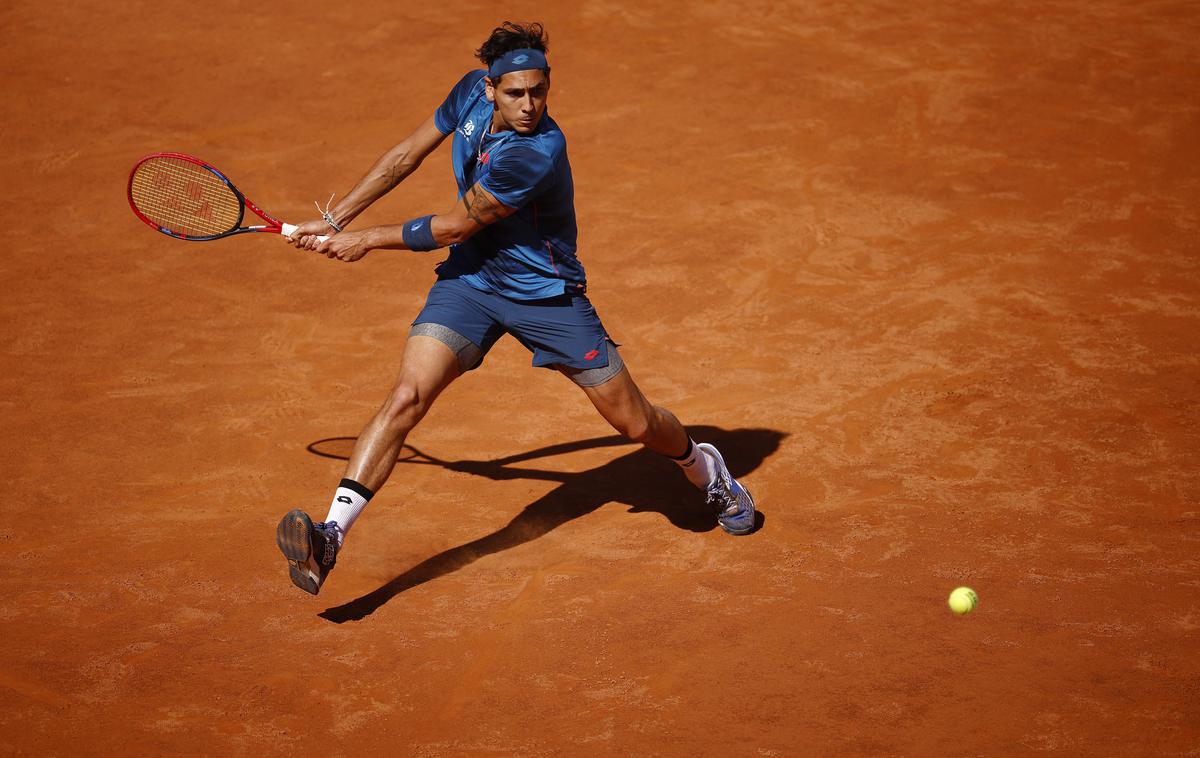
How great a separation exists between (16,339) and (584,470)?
368 centimetres

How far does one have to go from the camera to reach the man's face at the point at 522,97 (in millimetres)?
4633

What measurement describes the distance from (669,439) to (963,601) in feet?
4.56

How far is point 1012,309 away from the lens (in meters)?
7.43

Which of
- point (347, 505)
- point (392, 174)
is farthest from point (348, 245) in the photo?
point (347, 505)

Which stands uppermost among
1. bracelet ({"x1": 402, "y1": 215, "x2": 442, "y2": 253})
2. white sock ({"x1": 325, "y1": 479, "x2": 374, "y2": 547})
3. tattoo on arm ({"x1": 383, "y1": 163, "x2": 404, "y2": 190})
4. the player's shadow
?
tattoo on arm ({"x1": 383, "y1": 163, "x2": 404, "y2": 190})

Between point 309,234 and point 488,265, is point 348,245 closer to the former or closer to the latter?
point 309,234

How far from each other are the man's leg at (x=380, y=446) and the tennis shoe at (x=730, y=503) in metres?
1.34

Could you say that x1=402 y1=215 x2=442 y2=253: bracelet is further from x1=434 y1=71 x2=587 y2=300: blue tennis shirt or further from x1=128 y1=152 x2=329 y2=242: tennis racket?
x1=128 y1=152 x2=329 y2=242: tennis racket

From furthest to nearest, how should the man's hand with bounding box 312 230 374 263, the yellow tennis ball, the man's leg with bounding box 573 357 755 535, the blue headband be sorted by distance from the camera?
1. the man's leg with bounding box 573 357 755 535
2. the man's hand with bounding box 312 230 374 263
3. the yellow tennis ball
4. the blue headband

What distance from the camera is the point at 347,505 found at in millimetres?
4758

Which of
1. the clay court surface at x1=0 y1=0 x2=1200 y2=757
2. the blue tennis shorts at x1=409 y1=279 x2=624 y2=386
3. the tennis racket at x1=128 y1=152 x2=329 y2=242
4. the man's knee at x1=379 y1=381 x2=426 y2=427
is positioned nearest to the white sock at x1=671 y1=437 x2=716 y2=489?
the clay court surface at x1=0 y1=0 x2=1200 y2=757

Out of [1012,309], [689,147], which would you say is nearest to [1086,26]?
[689,147]

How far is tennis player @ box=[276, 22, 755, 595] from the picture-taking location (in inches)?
183

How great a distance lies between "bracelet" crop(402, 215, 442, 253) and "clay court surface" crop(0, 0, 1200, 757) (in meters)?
1.45
